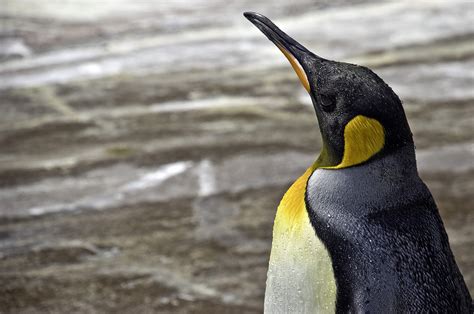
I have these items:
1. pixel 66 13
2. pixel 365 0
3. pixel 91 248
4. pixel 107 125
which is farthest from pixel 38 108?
pixel 365 0

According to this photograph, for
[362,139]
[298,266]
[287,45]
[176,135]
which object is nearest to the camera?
[362,139]

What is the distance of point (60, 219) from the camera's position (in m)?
5.19

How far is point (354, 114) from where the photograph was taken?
2201mm

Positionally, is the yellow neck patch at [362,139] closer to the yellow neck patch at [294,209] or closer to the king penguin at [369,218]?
the king penguin at [369,218]

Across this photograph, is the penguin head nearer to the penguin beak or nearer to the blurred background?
the penguin beak

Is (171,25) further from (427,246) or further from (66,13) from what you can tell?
(427,246)

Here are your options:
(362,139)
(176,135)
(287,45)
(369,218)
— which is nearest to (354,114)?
(362,139)

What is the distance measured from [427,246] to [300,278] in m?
0.32

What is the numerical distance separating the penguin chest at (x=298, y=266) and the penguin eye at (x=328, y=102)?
0.58 feet

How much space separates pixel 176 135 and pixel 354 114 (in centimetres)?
443

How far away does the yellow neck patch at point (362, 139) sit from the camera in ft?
7.11

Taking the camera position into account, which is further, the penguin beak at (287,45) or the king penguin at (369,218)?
the penguin beak at (287,45)

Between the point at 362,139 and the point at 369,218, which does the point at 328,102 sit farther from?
the point at 369,218

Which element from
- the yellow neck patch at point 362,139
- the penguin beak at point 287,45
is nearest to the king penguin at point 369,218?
the yellow neck patch at point 362,139
